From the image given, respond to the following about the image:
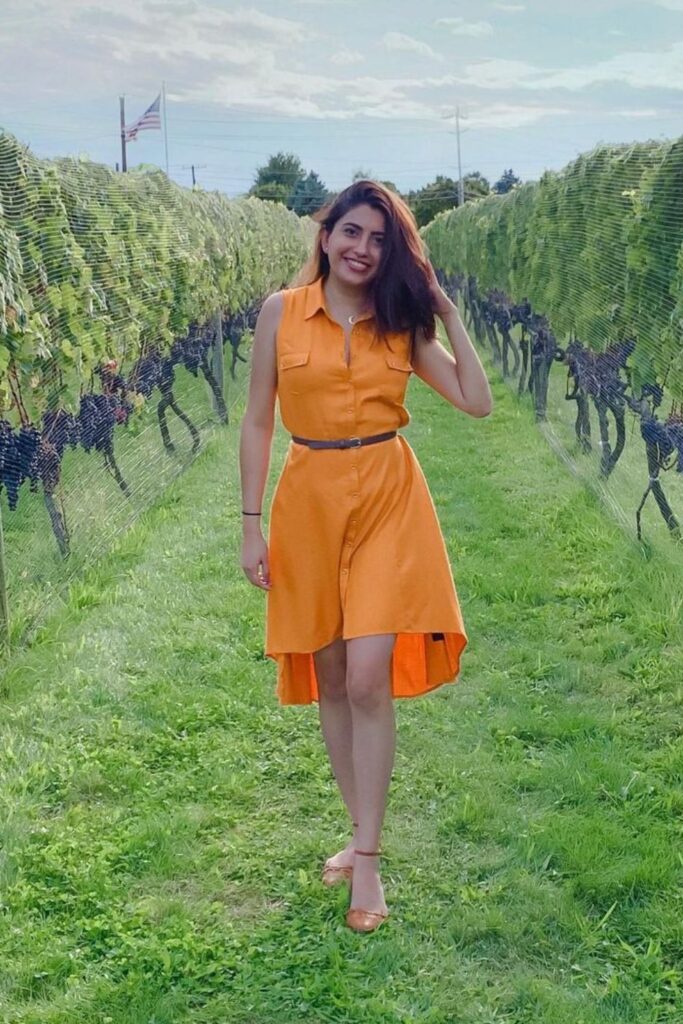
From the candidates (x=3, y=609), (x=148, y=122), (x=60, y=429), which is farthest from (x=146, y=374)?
(x=148, y=122)

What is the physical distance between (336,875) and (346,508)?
105 centimetres

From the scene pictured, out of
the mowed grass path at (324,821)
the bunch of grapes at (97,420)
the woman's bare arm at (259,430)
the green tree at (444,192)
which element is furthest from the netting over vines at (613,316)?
the green tree at (444,192)

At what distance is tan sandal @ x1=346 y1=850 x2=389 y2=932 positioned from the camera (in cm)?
267

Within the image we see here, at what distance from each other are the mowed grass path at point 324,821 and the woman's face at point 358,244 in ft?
5.35

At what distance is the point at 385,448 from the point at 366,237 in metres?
0.52

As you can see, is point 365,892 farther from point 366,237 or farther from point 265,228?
point 265,228

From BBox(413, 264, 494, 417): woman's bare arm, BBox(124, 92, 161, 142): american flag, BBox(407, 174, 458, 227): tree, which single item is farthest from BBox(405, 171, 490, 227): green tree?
BBox(413, 264, 494, 417): woman's bare arm

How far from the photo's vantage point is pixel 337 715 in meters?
2.80

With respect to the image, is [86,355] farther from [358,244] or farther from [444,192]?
[444,192]

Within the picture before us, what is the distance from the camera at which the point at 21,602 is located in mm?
4648

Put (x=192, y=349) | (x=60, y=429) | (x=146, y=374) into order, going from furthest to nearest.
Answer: (x=192, y=349) < (x=146, y=374) < (x=60, y=429)

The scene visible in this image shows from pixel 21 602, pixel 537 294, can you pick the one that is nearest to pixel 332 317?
pixel 21 602

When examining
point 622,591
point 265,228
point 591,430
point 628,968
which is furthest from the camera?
point 265,228

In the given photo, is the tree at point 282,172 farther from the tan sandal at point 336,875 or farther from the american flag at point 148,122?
the tan sandal at point 336,875
